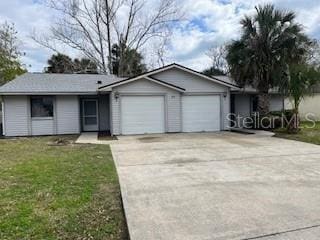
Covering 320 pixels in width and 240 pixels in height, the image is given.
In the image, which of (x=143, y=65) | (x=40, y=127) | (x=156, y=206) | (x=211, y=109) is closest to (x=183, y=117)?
(x=211, y=109)

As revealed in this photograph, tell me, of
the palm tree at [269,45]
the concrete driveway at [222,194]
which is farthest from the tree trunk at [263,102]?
the concrete driveway at [222,194]

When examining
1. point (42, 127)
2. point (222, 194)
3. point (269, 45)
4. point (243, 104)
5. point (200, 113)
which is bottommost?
point (222, 194)

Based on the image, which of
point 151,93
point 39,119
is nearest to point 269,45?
point 151,93

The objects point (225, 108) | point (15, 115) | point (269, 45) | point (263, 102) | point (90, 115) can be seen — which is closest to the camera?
point (269, 45)

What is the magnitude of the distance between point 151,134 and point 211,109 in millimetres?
3836

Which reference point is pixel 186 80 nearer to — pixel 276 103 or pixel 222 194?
pixel 276 103

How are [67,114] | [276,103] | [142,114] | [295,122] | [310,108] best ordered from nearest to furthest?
[295,122], [142,114], [67,114], [276,103], [310,108]

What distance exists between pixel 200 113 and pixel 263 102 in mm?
3491

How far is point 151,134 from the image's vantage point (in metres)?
16.7

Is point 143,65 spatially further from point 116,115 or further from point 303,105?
point 116,115

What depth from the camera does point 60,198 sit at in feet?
18.1

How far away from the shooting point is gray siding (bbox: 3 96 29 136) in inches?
650

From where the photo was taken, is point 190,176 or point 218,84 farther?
point 218,84

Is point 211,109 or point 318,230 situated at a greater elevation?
point 211,109
